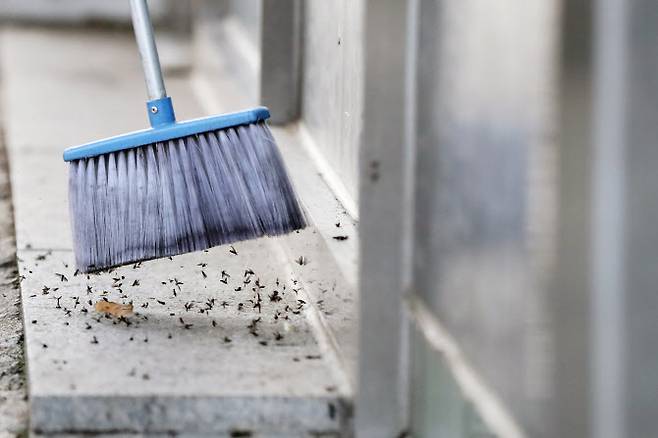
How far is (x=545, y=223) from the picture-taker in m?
1.13

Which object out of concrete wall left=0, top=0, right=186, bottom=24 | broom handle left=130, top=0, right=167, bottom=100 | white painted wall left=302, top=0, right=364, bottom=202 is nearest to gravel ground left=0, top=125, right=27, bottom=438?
broom handle left=130, top=0, right=167, bottom=100

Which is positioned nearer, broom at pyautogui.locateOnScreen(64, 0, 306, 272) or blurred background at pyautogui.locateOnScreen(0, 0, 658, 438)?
blurred background at pyautogui.locateOnScreen(0, 0, 658, 438)

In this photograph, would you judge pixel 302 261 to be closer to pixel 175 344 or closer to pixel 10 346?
pixel 175 344

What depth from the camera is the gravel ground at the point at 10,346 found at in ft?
5.88

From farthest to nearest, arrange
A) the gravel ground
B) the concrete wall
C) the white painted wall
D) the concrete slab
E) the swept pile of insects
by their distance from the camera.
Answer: the concrete wall
the white painted wall
the swept pile of insects
the gravel ground
the concrete slab

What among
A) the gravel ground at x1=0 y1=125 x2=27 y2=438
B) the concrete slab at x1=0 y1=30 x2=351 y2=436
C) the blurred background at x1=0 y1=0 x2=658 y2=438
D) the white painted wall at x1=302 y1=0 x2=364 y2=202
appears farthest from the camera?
the white painted wall at x1=302 y1=0 x2=364 y2=202

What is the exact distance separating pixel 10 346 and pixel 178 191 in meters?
0.37

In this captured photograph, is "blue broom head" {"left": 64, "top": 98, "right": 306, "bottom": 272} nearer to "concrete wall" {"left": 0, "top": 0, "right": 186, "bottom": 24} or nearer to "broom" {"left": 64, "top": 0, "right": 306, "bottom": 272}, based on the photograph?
"broom" {"left": 64, "top": 0, "right": 306, "bottom": 272}

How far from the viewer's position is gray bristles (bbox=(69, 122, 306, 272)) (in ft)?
6.48

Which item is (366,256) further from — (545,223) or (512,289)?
(545,223)

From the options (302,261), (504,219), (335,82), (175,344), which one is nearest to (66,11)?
(335,82)

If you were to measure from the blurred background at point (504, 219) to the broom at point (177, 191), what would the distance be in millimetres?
132

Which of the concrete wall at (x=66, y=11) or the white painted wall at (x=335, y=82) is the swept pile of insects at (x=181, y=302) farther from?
the concrete wall at (x=66, y=11)

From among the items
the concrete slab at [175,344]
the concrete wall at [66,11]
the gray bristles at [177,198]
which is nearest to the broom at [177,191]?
the gray bristles at [177,198]
